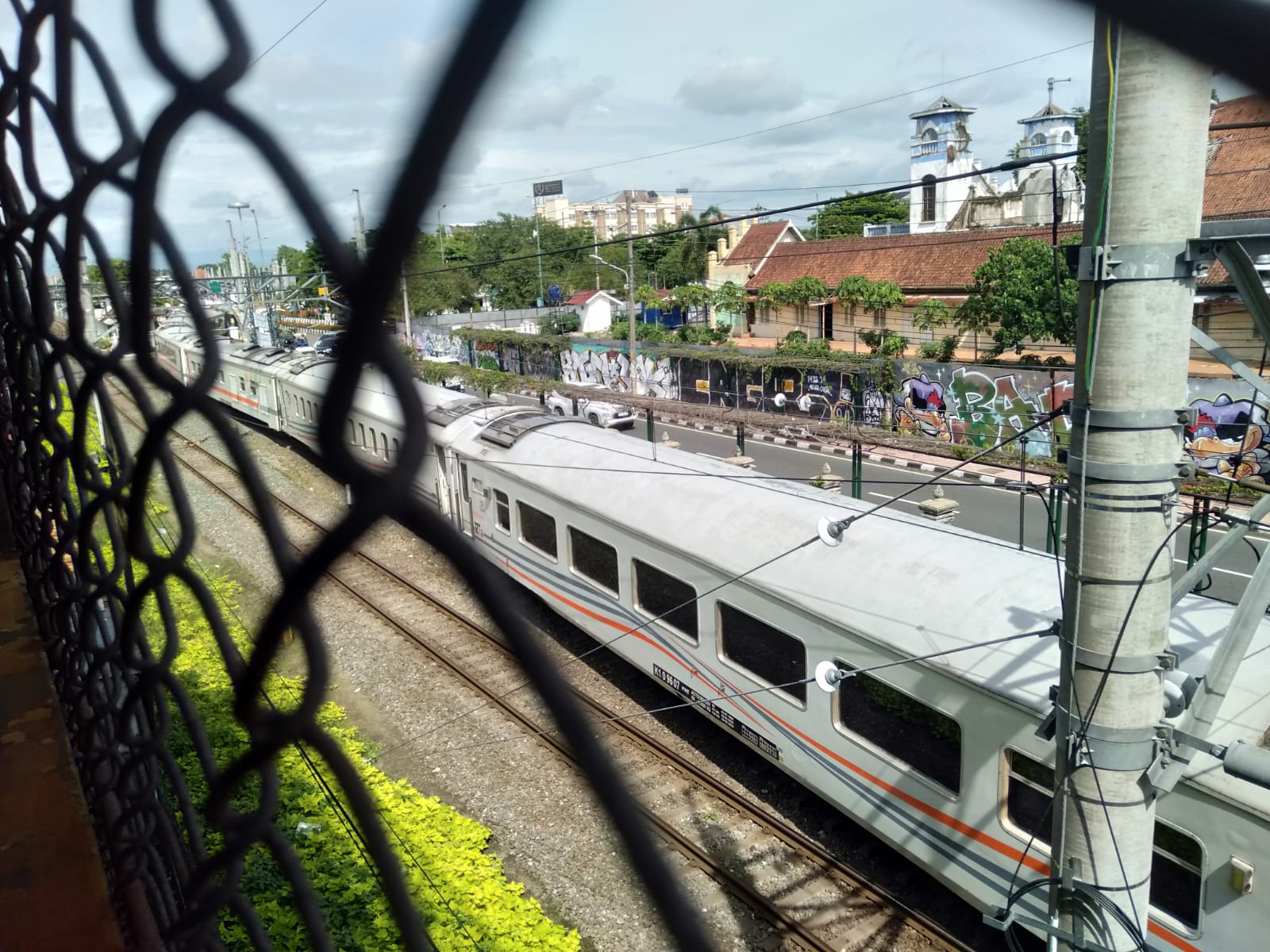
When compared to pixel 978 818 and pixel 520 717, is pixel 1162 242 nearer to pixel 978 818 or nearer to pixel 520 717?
pixel 978 818

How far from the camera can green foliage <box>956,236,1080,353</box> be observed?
1984 cm

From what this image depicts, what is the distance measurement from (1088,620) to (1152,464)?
560 mm

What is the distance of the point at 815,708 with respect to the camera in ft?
18.2

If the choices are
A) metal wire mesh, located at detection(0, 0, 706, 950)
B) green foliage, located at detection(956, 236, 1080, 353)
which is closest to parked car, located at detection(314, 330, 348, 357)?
metal wire mesh, located at detection(0, 0, 706, 950)

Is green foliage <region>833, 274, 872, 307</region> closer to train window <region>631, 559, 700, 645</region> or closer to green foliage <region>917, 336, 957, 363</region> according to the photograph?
green foliage <region>917, 336, 957, 363</region>

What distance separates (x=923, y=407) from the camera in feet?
59.4

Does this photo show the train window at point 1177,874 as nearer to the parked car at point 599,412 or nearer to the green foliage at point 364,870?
the green foliage at point 364,870

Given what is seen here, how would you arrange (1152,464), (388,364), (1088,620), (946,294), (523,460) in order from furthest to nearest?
(946,294)
(523,460)
(1088,620)
(1152,464)
(388,364)

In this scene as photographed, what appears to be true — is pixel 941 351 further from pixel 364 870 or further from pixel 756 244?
pixel 364 870

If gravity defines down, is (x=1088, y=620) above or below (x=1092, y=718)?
above

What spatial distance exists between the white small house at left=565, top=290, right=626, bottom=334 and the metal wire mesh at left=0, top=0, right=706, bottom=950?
35.4 metres

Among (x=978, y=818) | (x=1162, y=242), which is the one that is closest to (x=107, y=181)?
(x=1162, y=242)

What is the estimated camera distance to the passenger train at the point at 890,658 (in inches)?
154

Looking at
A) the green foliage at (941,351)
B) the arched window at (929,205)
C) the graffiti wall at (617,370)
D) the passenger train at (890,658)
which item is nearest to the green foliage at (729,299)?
the graffiti wall at (617,370)
